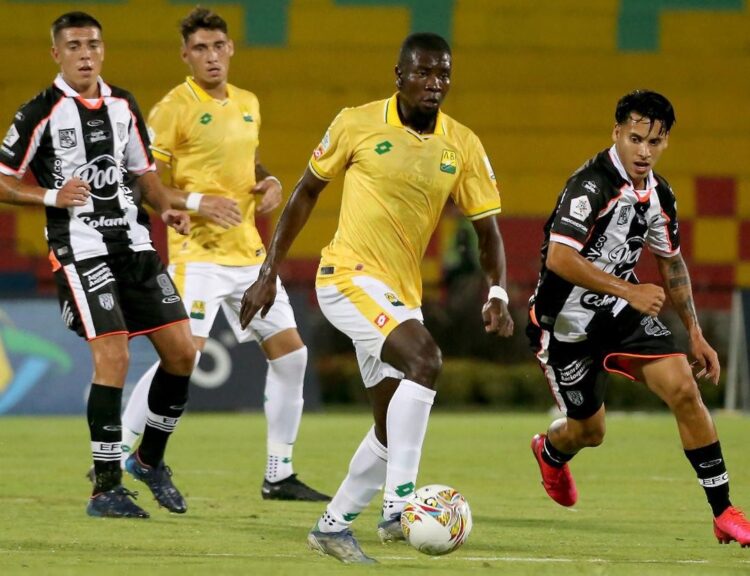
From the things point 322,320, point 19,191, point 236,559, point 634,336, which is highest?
point 19,191

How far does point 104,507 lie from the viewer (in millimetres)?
7230

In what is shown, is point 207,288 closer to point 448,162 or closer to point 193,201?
point 193,201

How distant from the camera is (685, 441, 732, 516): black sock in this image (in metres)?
6.55

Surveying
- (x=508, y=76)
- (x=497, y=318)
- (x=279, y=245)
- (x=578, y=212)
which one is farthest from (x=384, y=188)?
(x=508, y=76)

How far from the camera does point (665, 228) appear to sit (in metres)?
7.09

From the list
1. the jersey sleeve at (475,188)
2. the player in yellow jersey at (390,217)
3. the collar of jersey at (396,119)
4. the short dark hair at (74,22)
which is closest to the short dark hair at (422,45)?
the player in yellow jersey at (390,217)

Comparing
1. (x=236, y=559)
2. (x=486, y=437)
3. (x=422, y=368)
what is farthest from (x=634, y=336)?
(x=486, y=437)

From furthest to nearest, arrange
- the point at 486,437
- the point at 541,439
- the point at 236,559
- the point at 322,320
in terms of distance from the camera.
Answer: the point at 322,320 → the point at 486,437 → the point at 541,439 → the point at 236,559

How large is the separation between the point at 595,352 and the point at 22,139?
3068mm

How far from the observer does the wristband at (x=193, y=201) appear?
802 cm

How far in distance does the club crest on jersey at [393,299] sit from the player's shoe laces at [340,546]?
1.01m

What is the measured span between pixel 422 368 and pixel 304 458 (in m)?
5.06

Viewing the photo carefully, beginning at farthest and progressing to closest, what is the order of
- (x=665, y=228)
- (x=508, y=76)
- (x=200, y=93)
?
(x=508, y=76) < (x=200, y=93) < (x=665, y=228)

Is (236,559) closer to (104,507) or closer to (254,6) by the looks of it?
(104,507)
